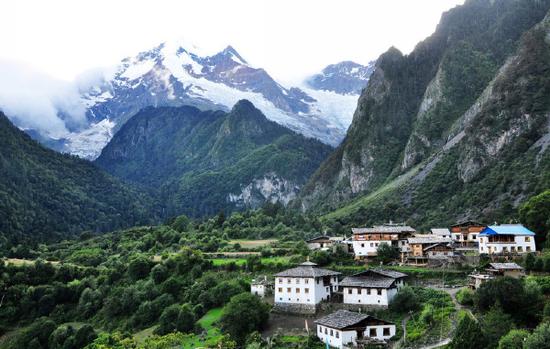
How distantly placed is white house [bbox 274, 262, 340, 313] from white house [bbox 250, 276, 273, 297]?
15.7ft

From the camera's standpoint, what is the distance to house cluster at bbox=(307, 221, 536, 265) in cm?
8112

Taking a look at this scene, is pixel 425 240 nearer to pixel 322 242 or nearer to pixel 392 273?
pixel 392 273

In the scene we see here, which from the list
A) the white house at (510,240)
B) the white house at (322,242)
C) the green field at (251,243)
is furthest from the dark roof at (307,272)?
the green field at (251,243)

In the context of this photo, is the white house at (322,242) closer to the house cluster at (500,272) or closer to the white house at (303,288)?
the white house at (303,288)

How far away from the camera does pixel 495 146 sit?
173 metres

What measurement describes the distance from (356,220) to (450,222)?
102 ft

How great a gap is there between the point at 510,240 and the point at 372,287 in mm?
25365

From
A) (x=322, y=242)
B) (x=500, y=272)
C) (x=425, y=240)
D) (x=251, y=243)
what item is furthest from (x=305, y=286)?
(x=251, y=243)

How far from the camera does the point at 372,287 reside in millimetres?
69188

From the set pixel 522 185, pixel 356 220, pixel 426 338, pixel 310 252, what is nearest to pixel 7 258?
pixel 310 252

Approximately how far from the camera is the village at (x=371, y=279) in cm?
6056

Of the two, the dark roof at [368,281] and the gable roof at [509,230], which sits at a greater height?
the gable roof at [509,230]

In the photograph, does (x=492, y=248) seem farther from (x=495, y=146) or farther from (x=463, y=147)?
(x=463, y=147)

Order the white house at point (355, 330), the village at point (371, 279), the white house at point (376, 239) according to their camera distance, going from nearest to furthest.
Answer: the white house at point (355, 330)
the village at point (371, 279)
the white house at point (376, 239)
